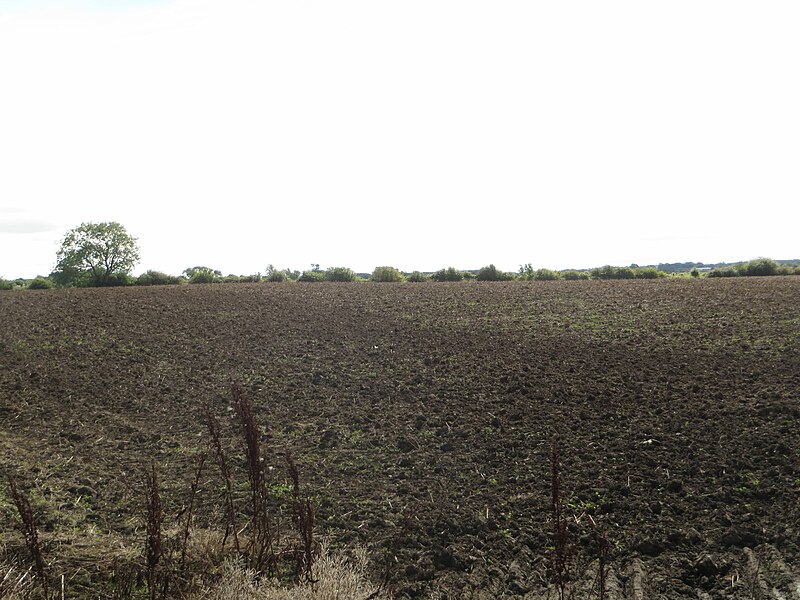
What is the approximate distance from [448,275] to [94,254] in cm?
1943

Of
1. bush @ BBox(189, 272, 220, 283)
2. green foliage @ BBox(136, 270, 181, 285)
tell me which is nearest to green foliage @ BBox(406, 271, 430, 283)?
bush @ BBox(189, 272, 220, 283)

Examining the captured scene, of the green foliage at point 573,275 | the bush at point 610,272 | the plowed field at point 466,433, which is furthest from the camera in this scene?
the bush at point 610,272

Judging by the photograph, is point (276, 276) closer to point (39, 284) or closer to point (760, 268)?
point (39, 284)

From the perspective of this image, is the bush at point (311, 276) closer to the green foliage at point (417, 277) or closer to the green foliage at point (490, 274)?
the green foliage at point (417, 277)

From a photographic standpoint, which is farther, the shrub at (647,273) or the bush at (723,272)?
the shrub at (647,273)

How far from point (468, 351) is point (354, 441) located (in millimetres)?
3811

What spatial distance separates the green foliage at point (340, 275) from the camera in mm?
26516

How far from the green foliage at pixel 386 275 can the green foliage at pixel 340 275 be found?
2.80 feet

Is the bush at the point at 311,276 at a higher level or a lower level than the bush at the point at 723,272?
higher

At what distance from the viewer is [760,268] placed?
23812 mm

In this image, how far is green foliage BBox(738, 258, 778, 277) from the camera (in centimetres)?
2370

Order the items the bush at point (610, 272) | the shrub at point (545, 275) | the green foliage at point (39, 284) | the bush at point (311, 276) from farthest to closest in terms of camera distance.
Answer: the green foliage at point (39, 284) → the bush at point (311, 276) → the bush at point (610, 272) → the shrub at point (545, 275)

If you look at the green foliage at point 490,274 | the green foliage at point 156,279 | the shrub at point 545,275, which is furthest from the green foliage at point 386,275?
the green foliage at point 156,279

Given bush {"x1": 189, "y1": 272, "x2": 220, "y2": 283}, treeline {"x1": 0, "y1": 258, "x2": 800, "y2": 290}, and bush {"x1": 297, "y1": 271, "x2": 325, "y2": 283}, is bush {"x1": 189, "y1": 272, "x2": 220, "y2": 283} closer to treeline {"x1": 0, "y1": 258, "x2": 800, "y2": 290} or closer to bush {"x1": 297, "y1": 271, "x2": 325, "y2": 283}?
treeline {"x1": 0, "y1": 258, "x2": 800, "y2": 290}
